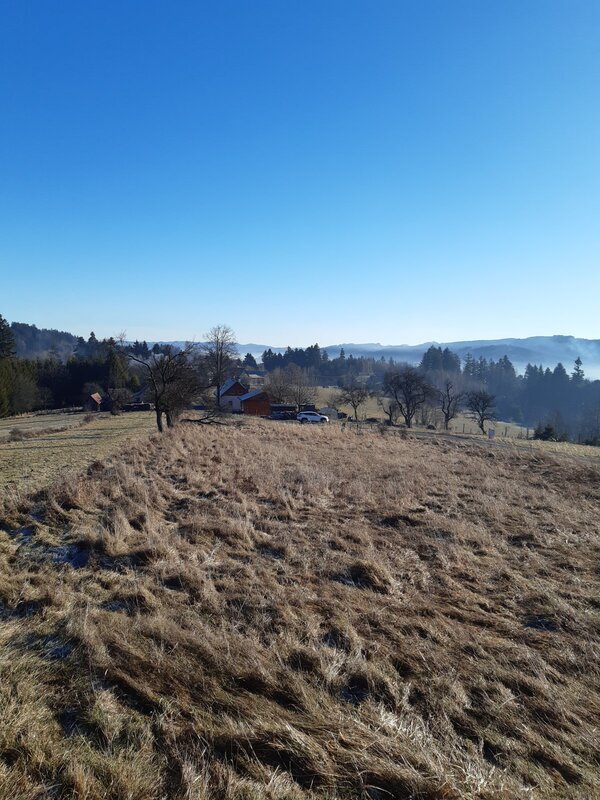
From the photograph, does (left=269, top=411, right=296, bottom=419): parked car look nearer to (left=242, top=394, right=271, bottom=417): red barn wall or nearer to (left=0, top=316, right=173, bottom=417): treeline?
(left=242, top=394, right=271, bottom=417): red barn wall

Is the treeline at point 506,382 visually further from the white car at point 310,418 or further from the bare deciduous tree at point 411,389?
the white car at point 310,418

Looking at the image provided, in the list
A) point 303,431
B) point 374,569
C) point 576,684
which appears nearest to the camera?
point 576,684

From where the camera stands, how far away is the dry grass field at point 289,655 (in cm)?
262

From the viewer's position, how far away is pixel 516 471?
17578 millimetres

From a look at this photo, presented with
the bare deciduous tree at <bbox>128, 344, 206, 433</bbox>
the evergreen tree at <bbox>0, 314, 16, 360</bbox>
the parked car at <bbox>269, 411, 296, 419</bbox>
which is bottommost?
the parked car at <bbox>269, 411, 296, 419</bbox>

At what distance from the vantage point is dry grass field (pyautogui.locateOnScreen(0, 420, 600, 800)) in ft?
8.61

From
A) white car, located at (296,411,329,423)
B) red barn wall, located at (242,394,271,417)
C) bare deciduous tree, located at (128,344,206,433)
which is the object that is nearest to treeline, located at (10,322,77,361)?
red barn wall, located at (242,394,271,417)

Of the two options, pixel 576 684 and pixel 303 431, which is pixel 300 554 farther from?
pixel 303 431

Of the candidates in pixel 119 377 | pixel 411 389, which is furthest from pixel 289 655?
pixel 119 377

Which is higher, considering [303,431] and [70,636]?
[70,636]

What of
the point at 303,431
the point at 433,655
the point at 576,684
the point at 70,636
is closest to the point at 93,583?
the point at 70,636

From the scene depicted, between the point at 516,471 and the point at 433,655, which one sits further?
the point at 516,471

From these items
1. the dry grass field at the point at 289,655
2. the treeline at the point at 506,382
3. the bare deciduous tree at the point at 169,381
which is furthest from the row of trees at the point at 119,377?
the treeline at the point at 506,382

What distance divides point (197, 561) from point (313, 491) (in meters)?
5.14
